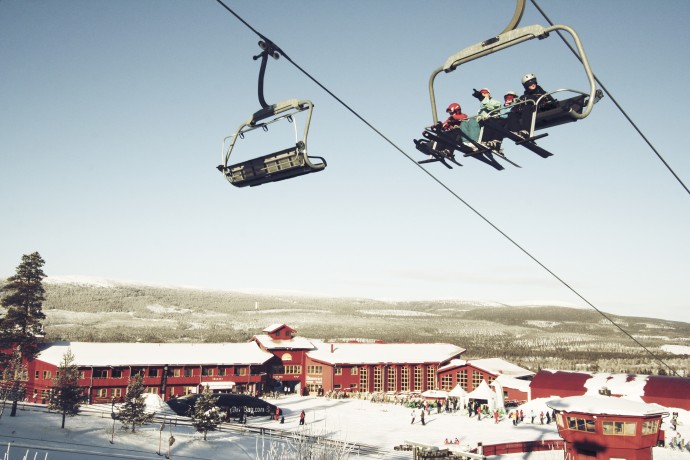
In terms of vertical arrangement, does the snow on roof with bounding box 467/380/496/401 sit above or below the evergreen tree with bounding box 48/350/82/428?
below

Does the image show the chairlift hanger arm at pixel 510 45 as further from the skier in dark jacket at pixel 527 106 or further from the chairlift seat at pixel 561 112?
the skier in dark jacket at pixel 527 106

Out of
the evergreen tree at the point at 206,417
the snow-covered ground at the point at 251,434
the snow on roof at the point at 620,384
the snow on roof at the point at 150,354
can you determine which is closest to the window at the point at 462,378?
the snow-covered ground at the point at 251,434

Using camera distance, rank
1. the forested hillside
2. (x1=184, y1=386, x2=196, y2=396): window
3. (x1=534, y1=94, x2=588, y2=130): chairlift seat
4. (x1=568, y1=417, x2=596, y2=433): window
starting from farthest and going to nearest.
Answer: the forested hillside < (x1=184, y1=386, x2=196, y2=396): window < (x1=568, y1=417, x2=596, y2=433): window < (x1=534, y1=94, x2=588, y2=130): chairlift seat

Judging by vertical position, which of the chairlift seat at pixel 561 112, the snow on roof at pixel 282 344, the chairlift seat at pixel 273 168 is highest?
the chairlift seat at pixel 561 112

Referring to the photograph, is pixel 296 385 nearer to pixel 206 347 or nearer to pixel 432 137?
pixel 206 347

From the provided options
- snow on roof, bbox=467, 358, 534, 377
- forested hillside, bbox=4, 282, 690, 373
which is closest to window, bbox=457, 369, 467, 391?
snow on roof, bbox=467, 358, 534, 377

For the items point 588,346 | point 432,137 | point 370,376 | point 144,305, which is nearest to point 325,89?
point 432,137

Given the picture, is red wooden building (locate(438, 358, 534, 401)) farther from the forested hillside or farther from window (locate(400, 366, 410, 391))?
the forested hillside
